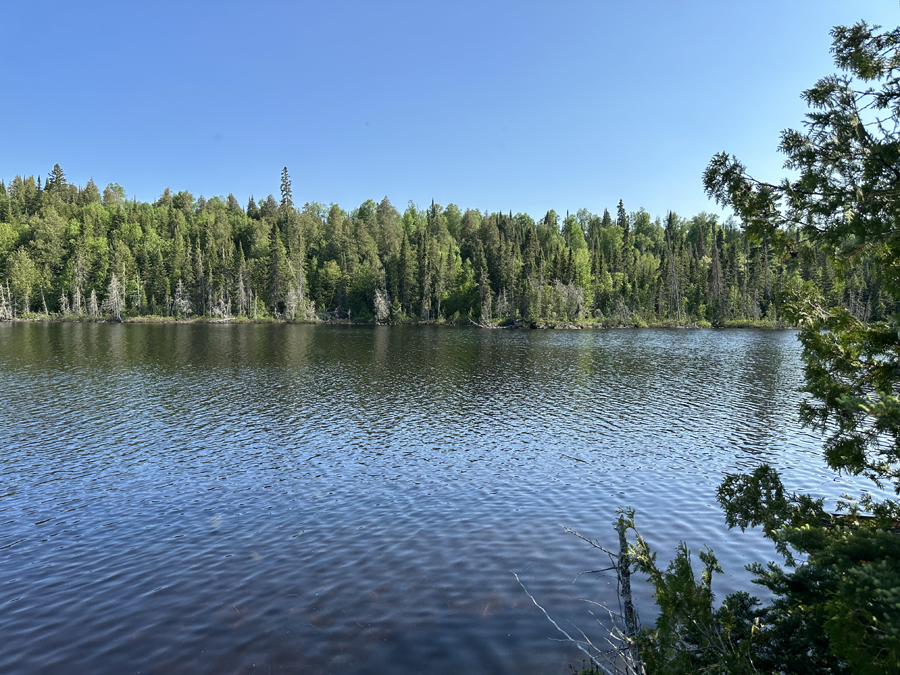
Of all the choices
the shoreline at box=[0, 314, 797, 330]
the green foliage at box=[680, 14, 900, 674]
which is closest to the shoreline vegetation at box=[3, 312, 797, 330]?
the shoreline at box=[0, 314, 797, 330]

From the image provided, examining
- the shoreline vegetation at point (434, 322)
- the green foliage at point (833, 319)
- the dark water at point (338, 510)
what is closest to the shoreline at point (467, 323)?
the shoreline vegetation at point (434, 322)

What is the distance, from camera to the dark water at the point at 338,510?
945 cm

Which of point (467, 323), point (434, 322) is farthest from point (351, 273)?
point (467, 323)

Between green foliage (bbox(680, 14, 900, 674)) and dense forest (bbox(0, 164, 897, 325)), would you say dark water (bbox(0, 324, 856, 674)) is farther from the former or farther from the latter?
dense forest (bbox(0, 164, 897, 325))

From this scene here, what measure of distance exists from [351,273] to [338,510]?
129m

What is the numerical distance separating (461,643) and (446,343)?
6498 cm

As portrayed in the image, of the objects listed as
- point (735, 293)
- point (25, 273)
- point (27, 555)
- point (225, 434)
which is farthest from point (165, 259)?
point (735, 293)

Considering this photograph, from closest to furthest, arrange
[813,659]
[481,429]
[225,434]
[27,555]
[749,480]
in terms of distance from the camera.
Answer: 1. [813,659]
2. [749,480]
3. [27,555]
4. [225,434]
5. [481,429]

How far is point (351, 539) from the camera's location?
44.6 feet

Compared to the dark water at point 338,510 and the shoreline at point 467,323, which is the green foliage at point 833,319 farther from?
the shoreline at point 467,323

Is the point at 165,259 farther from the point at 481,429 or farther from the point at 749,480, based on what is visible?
the point at 749,480

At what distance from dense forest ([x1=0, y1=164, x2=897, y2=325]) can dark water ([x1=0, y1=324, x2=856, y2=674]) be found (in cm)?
9022

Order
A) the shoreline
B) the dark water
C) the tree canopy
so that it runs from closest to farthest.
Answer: the tree canopy, the dark water, the shoreline

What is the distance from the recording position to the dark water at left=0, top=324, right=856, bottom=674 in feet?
31.0
